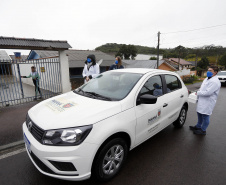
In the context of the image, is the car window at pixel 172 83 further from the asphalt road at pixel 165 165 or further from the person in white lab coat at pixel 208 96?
the asphalt road at pixel 165 165

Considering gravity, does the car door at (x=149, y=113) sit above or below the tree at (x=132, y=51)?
below

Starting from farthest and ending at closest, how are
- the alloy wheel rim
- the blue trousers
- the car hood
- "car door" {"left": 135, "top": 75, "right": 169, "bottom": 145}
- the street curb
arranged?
the blue trousers, the street curb, "car door" {"left": 135, "top": 75, "right": 169, "bottom": 145}, the alloy wheel rim, the car hood

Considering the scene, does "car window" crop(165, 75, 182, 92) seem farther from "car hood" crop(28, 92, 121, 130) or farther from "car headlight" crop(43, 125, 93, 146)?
"car headlight" crop(43, 125, 93, 146)

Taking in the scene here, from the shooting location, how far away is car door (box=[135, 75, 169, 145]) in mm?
2408

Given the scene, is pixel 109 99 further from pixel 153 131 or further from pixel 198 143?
pixel 198 143

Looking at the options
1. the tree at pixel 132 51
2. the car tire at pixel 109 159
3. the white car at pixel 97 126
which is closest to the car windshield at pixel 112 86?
the white car at pixel 97 126

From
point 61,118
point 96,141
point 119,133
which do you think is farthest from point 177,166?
point 61,118

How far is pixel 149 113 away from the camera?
2.55m

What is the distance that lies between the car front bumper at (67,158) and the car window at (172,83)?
2.27 m

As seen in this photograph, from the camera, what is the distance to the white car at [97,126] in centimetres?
175

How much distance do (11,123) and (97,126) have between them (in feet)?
12.3

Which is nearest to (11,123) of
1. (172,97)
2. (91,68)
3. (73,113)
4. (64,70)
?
(91,68)

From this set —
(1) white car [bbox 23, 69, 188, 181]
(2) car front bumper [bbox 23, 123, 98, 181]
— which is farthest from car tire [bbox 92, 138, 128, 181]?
(2) car front bumper [bbox 23, 123, 98, 181]

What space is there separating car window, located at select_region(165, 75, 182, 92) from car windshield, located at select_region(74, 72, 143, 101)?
0.90m
